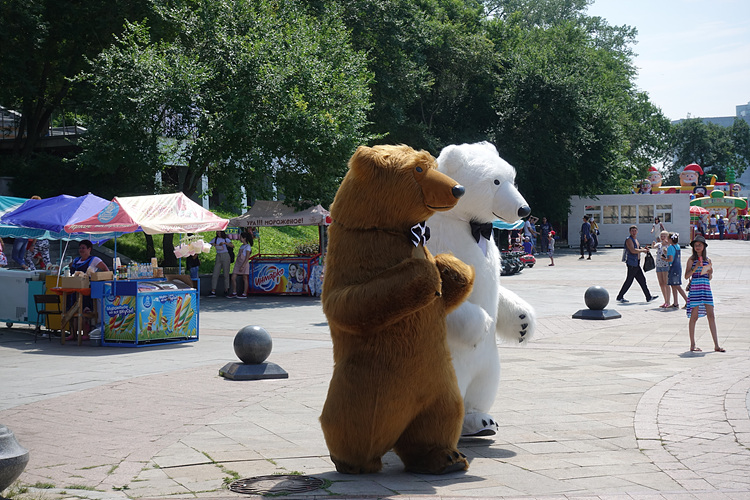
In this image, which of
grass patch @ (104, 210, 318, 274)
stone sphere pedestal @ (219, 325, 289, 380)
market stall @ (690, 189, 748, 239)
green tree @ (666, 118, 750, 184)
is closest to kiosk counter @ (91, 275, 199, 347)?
stone sphere pedestal @ (219, 325, 289, 380)

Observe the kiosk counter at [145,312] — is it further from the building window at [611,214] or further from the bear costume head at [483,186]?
the building window at [611,214]

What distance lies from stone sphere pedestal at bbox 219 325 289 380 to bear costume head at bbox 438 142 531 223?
13.1 ft

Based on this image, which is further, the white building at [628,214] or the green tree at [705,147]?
the green tree at [705,147]

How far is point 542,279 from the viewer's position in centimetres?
2392

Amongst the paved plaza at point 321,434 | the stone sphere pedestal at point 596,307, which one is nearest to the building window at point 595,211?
the stone sphere pedestal at point 596,307

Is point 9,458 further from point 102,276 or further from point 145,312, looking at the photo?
point 102,276

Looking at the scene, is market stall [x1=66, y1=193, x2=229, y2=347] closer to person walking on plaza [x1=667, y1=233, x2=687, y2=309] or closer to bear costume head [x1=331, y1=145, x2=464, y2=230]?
bear costume head [x1=331, y1=145, x2=464, y2=230]

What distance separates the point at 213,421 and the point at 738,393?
16.8ft

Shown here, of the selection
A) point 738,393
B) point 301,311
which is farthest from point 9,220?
point 738,393

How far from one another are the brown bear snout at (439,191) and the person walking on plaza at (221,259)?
16.7m

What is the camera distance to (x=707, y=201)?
59.1 metres

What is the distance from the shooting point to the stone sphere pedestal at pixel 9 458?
4.32 metres

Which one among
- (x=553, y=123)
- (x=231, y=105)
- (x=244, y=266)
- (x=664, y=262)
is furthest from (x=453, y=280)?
(x=553, y=123)

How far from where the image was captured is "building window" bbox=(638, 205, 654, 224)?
136ft
